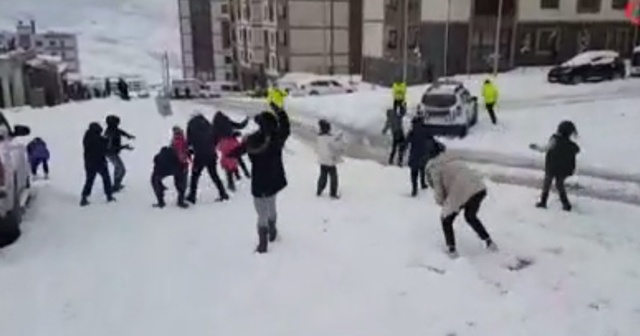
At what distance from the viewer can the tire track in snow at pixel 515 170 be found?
13070 millimetres

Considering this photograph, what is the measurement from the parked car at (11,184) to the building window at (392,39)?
33.0 metres

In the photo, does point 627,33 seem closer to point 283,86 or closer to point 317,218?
point 283,86

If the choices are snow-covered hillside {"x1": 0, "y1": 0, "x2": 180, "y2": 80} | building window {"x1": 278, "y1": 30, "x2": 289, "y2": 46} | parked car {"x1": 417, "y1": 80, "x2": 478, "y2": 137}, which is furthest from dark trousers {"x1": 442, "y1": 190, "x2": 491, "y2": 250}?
snow-covered hillside {"x1": 0, "y1": 0, "x2": 180, "y2": 80}

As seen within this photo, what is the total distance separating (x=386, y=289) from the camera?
7.02 metres

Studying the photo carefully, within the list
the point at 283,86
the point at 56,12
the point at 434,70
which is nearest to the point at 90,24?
the point at 56,12

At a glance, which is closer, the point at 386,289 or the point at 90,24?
the point at 386,289

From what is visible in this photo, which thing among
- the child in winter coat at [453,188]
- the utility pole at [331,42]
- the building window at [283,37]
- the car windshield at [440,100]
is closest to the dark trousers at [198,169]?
the child in winter coat at [453,188]

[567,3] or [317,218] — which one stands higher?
[567,3]

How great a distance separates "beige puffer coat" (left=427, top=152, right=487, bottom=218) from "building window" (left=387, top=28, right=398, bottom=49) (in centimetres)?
3449

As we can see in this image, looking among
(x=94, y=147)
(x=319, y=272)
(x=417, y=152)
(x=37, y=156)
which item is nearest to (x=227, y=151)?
(x=94, y=147)

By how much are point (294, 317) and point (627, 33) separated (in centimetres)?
3999

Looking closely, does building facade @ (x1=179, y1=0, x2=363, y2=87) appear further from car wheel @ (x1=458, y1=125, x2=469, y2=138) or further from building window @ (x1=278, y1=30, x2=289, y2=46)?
car wheel @ (x1=458, y1=125, x2=469, y2=138)

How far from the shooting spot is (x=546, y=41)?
1512 inches

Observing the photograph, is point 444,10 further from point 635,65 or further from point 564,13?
point 635,65
